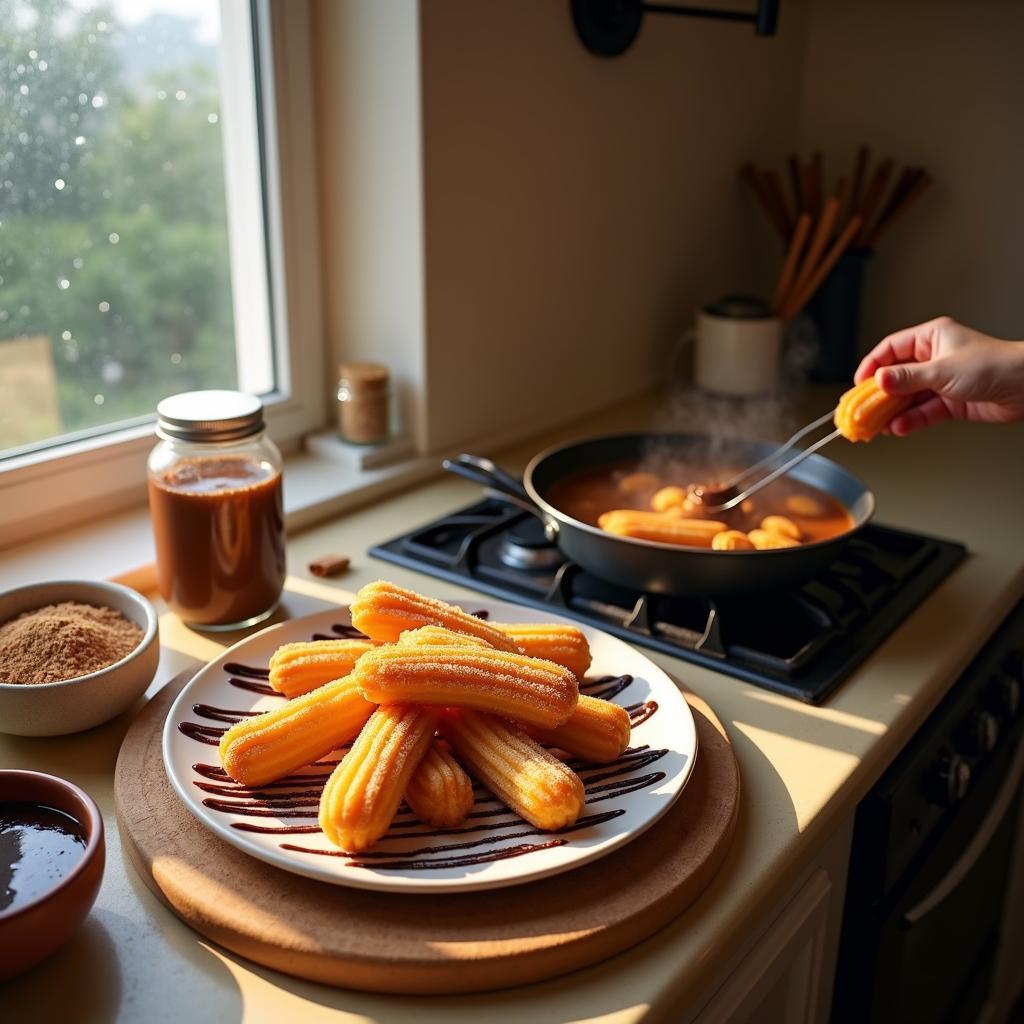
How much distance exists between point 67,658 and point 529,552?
20.7 inches

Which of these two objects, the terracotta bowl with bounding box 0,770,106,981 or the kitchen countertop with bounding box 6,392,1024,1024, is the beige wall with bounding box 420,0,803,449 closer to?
the kitchen countertop with bounding box 6,392,1024,1024

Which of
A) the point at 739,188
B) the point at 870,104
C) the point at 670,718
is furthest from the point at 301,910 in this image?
the point at 870,104

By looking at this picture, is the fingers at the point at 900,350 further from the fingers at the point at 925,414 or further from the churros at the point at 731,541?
the churros at the point at 731,541

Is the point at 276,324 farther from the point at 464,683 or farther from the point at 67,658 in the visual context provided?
Answer: the point at 464,683

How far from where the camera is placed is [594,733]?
856mm

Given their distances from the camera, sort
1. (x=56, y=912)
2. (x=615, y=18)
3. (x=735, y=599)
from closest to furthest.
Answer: (x=56, y=912) → (x=735, y=599) → (x=615, y=18)

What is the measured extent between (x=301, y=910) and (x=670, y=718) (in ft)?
1.12

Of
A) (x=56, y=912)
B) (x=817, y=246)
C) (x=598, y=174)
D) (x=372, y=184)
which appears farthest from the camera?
(x=817, y=246)

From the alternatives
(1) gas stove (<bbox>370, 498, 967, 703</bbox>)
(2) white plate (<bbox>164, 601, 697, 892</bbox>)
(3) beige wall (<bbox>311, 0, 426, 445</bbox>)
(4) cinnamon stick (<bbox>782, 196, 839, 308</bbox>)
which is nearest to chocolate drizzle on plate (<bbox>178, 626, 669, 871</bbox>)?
(2) white plate (<bbox>164, 601, 697, 892</bbox>)

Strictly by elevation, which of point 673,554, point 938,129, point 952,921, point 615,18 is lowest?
point 952,921

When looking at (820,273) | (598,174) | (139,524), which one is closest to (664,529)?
(139,524)

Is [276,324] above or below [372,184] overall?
below

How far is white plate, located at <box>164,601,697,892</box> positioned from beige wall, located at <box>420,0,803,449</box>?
68 cm

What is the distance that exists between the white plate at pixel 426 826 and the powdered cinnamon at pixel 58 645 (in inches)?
3.0
